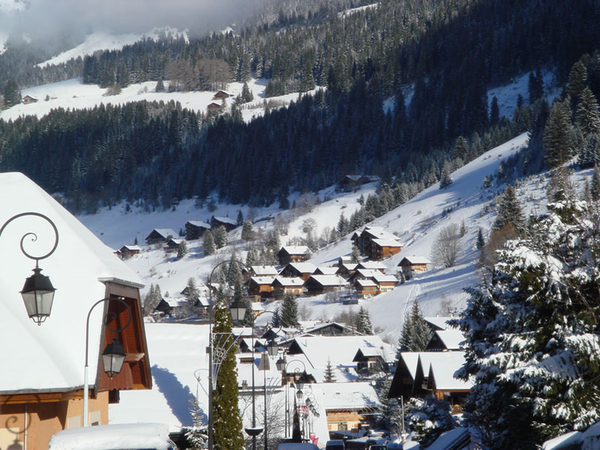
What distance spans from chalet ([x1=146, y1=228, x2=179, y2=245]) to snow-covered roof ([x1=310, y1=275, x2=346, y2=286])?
53.4 meters

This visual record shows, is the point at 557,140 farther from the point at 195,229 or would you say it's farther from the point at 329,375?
the point at 195,229

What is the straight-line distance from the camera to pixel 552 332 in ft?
49.8

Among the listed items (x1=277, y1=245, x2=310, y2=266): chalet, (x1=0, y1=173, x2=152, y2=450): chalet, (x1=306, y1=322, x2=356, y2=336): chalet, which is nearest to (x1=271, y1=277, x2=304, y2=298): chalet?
(x1=277, y1=245, x2=310, y2=266): chalet

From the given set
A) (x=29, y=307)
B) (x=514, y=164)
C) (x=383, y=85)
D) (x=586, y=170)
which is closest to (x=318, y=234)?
(x=514, y=164)

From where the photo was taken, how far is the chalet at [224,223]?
468ft

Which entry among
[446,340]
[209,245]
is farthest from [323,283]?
[446,340]

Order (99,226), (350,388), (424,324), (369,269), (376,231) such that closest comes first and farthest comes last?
(350,388), (424,324), (369,269), (376,231), (99,226)

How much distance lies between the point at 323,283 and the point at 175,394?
6199 cm

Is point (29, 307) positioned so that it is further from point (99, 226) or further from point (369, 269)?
point (99, 226)

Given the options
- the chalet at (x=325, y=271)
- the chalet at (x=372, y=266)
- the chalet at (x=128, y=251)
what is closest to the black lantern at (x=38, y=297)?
the chalet at (x=372, y=266)

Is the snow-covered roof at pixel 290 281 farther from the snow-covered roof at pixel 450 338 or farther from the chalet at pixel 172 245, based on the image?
the snow-covered roof at pixel 450 338

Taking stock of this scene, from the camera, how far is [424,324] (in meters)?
57.3

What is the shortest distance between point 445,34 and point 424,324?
159 meters

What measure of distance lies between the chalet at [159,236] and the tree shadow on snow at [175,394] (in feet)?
346
